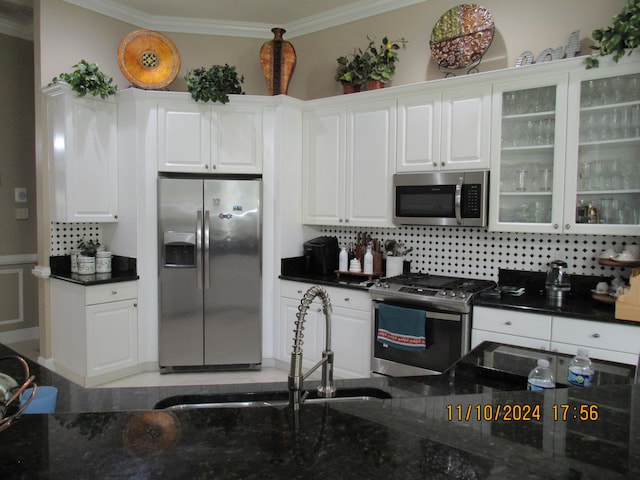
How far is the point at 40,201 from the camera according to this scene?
403 centimetres

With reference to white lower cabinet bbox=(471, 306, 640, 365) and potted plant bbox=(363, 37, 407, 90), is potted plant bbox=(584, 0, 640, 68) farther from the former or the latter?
white lower cabinet bbox=(471, 306, 640, 365)

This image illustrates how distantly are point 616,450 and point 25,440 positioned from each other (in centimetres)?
101

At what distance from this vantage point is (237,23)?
179 inches

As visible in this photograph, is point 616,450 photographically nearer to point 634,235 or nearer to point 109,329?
point 634,235

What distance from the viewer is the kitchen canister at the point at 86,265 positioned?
392 centimetres

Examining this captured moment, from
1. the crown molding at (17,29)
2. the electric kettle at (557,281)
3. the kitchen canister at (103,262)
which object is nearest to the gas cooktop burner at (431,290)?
the electric kettle at (557,281)

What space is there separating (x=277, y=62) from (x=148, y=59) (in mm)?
1139

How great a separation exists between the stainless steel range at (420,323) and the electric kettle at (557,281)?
41 centimetres

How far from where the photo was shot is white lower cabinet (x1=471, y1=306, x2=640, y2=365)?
255 cm

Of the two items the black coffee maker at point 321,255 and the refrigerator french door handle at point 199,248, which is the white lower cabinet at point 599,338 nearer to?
the black coffee maker at point 321,255

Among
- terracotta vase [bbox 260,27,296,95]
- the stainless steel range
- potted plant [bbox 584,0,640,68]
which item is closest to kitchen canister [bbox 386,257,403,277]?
the stainless steel range

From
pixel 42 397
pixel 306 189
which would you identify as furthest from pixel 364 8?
pixel 42 397

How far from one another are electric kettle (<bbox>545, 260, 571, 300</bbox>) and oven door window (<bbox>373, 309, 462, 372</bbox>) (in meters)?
0.68

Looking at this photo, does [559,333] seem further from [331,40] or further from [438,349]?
[331,40]
